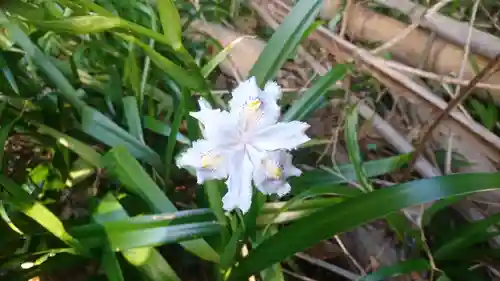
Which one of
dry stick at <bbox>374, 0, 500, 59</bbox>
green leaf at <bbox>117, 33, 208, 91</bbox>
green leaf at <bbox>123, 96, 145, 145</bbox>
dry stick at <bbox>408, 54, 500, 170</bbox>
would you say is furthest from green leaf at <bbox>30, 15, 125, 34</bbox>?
dry stick at <bbox>374, 0, 500, 59</bbox>

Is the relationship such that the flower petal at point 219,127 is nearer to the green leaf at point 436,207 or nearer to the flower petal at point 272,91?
the flower petal at point 272,91

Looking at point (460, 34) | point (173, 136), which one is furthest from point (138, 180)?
point (460, 34)

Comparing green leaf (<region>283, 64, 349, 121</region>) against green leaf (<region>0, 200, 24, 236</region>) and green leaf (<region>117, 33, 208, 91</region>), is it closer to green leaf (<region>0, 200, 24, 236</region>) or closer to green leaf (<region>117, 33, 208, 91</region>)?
green leaf (<region>117, 33, 208, 91</region>)

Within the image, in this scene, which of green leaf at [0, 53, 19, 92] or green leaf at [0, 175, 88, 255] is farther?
green leaf at [0, 53, 19, 92]

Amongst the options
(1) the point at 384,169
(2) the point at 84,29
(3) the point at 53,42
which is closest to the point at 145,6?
(3) the point at 53,42

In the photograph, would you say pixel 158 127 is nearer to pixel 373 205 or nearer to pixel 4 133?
pixel 4 133

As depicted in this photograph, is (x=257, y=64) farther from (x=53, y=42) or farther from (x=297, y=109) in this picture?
(x=53, y=42)
